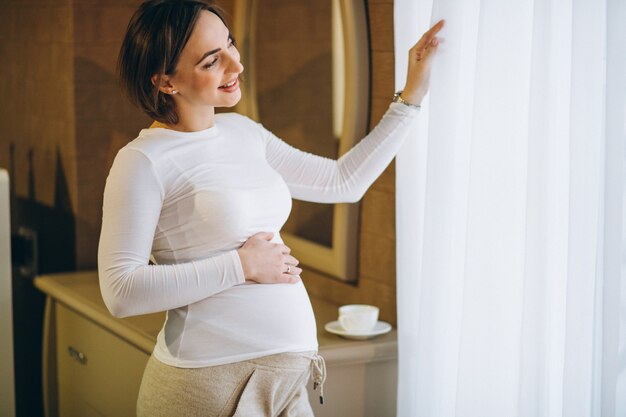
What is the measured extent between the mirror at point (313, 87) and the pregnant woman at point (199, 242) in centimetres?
63

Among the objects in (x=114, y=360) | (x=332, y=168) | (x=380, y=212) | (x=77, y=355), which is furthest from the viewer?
(x=77, y=355)

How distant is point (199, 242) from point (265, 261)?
119 mm

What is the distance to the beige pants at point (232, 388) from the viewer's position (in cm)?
156

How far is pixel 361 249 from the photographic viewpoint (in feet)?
7.53

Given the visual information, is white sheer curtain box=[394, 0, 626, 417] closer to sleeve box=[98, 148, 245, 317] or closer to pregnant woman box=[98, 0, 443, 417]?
pregnant woman box=[98, 0, 443, 417]

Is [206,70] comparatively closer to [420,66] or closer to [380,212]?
[420,66]

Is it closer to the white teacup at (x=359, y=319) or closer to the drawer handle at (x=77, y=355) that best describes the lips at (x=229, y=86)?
the white teacup at (x=359, y=319)

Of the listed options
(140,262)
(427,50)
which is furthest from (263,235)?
(427,50)

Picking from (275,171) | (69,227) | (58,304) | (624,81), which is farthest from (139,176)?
(69,227)

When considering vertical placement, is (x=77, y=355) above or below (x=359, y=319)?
below

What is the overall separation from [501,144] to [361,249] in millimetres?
762

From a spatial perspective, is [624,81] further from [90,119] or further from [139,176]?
[90,119]

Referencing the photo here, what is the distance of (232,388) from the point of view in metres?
1.57

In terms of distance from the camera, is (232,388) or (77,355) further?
(77,355)
